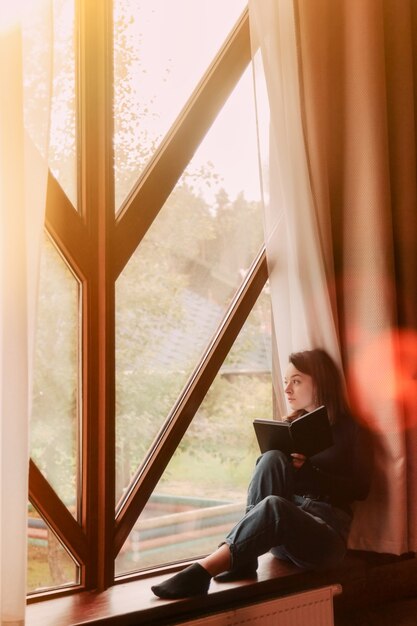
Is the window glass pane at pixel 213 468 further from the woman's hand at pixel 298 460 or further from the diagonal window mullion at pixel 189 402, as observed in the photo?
the woman's hand at pixel 298 460

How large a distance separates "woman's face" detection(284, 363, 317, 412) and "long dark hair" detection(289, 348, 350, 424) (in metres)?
0.02

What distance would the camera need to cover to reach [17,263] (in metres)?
1.69

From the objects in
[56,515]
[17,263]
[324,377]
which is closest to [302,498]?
[324,377]

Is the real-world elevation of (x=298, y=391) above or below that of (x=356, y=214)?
below

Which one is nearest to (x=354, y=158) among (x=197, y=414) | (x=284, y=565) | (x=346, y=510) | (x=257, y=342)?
→ (x=257, y=342)

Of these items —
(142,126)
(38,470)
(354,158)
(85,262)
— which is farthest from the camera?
(354,158)

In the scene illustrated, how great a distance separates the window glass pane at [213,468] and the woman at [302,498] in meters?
0.25

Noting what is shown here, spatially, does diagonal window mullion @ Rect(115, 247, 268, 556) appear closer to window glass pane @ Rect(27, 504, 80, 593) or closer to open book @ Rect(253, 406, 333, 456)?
window glass pane @ Rect(27, 504, 80, 593)

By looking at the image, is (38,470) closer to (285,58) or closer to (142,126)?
(142,126)

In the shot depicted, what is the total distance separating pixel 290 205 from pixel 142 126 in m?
0.58

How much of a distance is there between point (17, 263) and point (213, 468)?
44.3 inches

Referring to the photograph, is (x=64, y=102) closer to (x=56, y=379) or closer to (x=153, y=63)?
(x=153, y=63)

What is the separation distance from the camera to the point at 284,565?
224 centimetres

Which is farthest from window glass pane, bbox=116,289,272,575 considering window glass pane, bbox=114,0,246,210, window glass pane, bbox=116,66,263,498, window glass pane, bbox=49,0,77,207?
window glass pane, bbox=49,0,77,207
